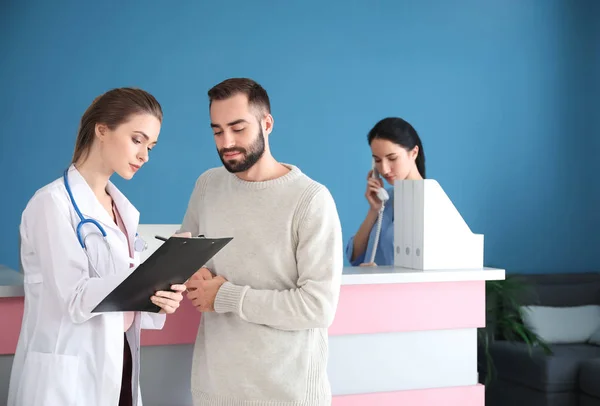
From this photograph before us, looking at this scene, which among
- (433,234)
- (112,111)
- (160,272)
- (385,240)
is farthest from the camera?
(385,240)

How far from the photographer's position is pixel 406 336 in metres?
3.09

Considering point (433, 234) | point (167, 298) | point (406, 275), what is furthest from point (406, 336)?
point (167, 298)

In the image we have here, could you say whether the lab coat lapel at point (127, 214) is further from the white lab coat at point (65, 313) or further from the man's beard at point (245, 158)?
the man's beard at point (245, 158)

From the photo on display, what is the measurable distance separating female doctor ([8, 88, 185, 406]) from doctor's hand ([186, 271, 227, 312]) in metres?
0.17

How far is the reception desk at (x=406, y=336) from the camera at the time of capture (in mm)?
2990

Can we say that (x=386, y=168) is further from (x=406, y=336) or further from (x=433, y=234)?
(x=406, y=336)

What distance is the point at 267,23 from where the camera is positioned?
5633 millimetres

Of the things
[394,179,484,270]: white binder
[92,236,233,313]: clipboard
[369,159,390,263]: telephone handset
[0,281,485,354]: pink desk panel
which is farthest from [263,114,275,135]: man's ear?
[369,159,390,263]: telephone handset

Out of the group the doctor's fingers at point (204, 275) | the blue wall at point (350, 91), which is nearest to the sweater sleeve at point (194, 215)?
the doctor's fingers at point (204, 275)

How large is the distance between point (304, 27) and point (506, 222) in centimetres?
213

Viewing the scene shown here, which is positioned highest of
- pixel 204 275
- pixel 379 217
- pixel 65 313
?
pixel 379 217

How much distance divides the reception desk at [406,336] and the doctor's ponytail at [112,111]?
30.0 inches

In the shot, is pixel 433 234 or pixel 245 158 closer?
pixel 245 158

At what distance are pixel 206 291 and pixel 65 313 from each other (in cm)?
42
